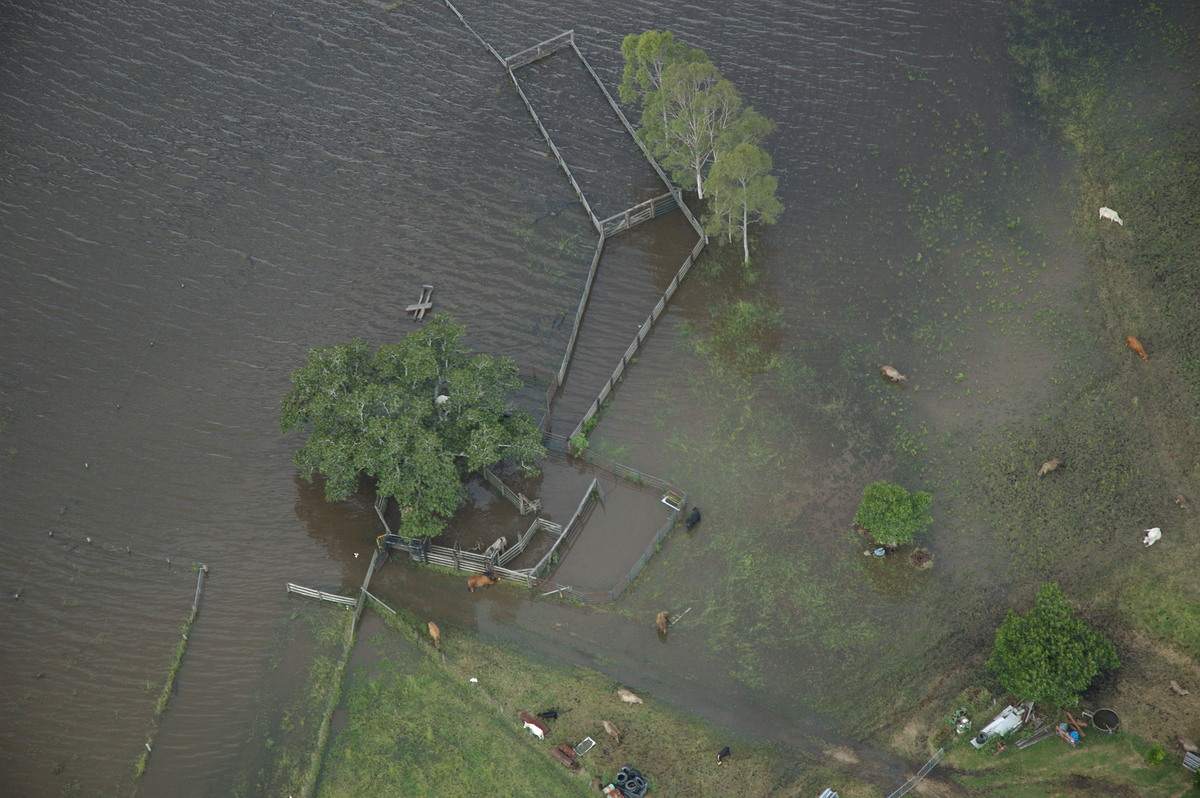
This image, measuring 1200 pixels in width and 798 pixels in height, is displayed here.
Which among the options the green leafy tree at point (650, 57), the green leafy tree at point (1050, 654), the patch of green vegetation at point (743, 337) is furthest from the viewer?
the green leafy tree at point (650, 57)

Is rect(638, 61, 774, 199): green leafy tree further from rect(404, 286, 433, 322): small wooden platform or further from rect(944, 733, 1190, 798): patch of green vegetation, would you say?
rect(944, 733, 1190, 798): patch of green vegetation

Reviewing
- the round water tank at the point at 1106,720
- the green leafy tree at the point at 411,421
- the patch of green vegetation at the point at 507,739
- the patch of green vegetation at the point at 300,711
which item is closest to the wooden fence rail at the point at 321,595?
the patch of green vegetation at the point at 300,711

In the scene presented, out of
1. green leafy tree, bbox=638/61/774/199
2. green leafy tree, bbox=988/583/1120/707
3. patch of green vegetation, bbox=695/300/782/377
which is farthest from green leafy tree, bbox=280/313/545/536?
green leafy tree, bbox=988/583/1120/707

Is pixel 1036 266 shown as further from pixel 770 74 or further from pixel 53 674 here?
pixel 53 674

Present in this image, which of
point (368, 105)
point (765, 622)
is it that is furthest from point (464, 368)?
point (368, 105)

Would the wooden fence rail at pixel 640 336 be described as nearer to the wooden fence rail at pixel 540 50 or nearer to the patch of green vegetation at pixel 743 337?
the patch of green vegetation at pixel 743 337

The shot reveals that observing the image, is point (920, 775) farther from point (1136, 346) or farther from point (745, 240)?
point (745, 240)
